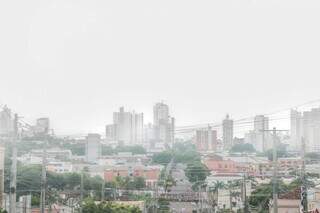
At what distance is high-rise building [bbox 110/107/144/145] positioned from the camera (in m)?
107

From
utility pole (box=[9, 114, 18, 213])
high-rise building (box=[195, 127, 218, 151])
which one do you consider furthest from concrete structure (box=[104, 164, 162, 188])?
utility pole (box=[9, 114, 18, 213])

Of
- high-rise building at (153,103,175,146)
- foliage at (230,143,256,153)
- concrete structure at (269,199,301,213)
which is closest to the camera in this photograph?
concrete structure at (269,199,301,213)

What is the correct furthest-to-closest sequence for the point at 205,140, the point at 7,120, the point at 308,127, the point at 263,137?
the point at 205,140 → the point at 263,137 → the point at 308,127 → the point at 7,120

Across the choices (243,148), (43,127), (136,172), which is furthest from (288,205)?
(243,148)

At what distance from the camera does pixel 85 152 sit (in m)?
89.9

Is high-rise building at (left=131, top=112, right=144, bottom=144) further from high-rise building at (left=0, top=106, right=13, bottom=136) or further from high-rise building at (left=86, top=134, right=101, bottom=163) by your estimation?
high-rise building at (left=0, top=106, right=13, bottom=136)

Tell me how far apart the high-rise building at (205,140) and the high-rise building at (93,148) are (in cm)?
2290

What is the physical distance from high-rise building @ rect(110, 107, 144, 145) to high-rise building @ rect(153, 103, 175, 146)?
3080 mm

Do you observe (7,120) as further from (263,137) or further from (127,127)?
(127,127)

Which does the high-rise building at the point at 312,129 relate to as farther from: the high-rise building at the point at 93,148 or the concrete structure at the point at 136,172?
the high-rise building at the point at 93,148

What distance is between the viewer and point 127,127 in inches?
4350

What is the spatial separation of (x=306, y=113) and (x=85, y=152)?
33.7 metres

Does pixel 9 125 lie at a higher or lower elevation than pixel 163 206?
higher

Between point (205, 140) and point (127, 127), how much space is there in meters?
13.7
